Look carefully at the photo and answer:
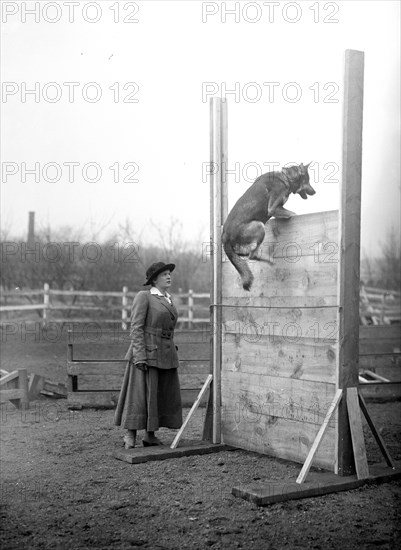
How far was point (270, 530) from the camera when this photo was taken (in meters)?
4.67

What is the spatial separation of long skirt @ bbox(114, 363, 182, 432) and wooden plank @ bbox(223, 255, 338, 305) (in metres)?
1.19

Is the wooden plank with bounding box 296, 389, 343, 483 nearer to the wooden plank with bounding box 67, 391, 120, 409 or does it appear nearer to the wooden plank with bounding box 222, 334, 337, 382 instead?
the wooden plank with bounding box 222, 334, 337, 382

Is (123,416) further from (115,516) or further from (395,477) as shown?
(395,477)

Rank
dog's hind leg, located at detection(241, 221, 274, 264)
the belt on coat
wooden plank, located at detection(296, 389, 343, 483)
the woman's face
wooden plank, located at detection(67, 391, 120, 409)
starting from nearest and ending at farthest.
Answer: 1. wooden plank, located at detection(296, 389, 343, 483)
2. dog's hind leg, located at detection(241, 221, 274, 264)
3. the belt on coat
4. the woman's face
5. wooden plank, located at detection(67, 391, 120, 409)

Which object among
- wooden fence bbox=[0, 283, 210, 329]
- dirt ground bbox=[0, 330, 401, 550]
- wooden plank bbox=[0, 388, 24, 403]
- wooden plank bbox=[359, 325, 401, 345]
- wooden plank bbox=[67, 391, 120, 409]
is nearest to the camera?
dirt ground bbox=[0, 330, 401, 550]

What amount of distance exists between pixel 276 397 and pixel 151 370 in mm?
1371

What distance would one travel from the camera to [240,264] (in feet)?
22.3

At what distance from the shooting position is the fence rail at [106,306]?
21.4 meters

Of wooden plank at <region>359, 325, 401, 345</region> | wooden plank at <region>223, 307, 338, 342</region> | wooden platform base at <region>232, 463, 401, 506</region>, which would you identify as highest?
wooden plank at <region>223, 307, 338, 342</region>

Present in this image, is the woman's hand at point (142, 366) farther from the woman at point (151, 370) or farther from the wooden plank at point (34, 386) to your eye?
the wooden plank at point (34, 386)

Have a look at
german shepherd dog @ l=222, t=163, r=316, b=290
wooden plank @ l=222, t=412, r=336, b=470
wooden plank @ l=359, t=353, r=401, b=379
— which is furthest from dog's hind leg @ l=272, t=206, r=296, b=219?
wooden plank @ l=359, t=353, r=401, b=379

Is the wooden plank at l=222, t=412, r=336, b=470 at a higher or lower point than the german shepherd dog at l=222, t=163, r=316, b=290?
lower

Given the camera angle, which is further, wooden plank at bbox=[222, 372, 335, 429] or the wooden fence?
the wooden fence

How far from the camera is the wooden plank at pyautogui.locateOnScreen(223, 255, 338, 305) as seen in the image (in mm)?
6180
